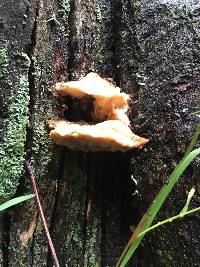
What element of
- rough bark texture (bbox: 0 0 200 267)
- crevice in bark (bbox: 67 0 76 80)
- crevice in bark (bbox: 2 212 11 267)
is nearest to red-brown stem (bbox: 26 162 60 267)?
rough bark texture (bbox: 0 0 200 267)

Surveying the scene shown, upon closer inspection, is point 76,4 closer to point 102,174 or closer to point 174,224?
point 102,174

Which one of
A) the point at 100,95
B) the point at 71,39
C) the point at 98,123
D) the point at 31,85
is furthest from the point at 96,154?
the point at 71,39

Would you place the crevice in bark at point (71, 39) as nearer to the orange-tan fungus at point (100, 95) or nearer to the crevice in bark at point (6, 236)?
the orange-tan fungus at point (100, 95)

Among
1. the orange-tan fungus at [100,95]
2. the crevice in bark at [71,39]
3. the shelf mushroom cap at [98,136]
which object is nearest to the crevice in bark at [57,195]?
the shelf mushroom cap at [98,136]

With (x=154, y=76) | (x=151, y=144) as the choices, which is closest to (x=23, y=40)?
(x=154, y=76)

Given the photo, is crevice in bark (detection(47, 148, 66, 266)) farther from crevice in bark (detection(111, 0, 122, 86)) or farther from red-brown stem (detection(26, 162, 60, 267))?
crevice in bark (detection(111, 0, 122, 86))

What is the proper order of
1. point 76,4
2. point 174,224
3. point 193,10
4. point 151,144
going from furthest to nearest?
point 76,4
point 193,10
point 151,144
point 174,224

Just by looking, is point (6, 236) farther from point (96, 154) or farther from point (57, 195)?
point (96, 154)
